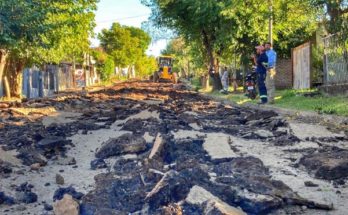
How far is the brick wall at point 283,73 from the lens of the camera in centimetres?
2923

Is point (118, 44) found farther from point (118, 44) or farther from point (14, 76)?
point (14, 76)

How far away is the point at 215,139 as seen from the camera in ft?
27.9

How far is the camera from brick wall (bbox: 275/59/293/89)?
29234 millimetres

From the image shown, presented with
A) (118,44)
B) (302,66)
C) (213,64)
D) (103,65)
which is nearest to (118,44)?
(118,44)

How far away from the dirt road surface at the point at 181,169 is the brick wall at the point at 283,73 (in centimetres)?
1807

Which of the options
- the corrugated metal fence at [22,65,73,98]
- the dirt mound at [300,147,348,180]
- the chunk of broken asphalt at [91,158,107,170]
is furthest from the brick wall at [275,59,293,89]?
the chunk of broken asphalt at [91,158,107,170]

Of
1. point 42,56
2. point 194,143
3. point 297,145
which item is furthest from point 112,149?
point 42,56

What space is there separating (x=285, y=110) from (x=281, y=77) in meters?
16.5

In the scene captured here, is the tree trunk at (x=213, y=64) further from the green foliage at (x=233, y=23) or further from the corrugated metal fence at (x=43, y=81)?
the corrugated metal fence at (x=43, y=81)

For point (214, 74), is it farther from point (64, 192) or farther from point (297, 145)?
point (64, 192)

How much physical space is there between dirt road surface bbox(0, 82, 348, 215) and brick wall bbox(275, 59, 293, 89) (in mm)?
18073

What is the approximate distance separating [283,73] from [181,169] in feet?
81.3

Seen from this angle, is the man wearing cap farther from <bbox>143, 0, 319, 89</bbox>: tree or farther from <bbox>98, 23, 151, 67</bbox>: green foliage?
<bbox>98, 23, 151, 67</bbox>: green foliage

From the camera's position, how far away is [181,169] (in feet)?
19.4
